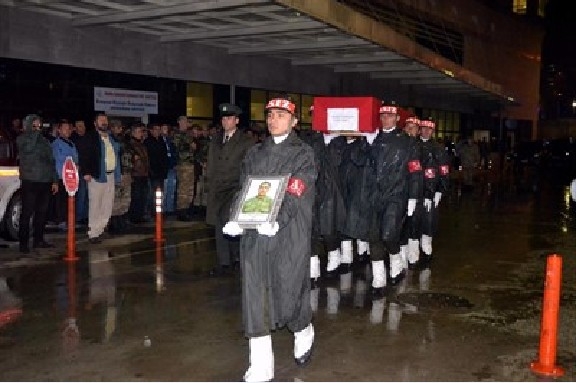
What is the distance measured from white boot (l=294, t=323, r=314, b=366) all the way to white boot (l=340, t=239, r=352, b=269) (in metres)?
3.99

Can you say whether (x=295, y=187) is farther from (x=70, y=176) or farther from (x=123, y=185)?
(x=123, y=185)

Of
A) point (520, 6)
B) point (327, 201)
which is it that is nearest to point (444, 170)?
point (327, 201)

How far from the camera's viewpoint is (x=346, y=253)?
368 inches

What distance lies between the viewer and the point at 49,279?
838 cm

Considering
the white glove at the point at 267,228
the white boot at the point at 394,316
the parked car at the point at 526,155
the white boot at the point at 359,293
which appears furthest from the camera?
the parked car at the point at 526,155

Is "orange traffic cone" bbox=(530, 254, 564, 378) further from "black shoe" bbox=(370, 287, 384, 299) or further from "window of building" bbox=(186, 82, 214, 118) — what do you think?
"window of building" bbox=(186, 82, 214, 118)

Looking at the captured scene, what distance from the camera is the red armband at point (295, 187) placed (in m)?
4.87

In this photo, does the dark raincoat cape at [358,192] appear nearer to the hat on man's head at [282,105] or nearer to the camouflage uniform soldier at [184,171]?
the hat on man's head at [282,105]

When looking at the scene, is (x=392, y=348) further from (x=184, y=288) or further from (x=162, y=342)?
(x=184, y=288)

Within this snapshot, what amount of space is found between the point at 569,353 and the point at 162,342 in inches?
138

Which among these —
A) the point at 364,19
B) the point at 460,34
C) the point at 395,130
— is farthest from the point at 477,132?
the point at 395,130

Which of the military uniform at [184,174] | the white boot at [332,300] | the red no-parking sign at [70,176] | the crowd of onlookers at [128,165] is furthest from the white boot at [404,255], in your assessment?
the military uniform at [184,174]

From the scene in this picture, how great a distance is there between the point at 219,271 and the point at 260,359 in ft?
13.1

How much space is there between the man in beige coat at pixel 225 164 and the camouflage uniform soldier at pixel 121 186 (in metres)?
4.40
